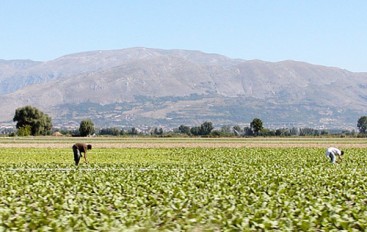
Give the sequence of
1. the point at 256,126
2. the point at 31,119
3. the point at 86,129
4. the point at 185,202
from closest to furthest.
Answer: the point at 185,202, the point at 31,119, the point at 86,129, the point at 256,126

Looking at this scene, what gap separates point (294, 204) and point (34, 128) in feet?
481

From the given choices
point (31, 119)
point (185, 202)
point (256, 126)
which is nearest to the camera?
point (185, 202)

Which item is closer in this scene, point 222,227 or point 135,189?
point 222,227

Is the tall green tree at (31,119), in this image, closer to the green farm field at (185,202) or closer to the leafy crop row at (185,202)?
the leafy crop row at (185,202)

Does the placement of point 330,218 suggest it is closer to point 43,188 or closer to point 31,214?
point 31,214

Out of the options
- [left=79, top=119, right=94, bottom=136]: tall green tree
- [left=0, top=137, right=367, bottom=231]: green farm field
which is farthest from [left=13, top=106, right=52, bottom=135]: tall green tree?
[left=0, top=137, right=367, bottom=231]: green farm field

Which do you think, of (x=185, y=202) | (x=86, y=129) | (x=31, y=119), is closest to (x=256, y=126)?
(x=86, y=129)

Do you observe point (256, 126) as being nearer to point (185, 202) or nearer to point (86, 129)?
point (86, 129)

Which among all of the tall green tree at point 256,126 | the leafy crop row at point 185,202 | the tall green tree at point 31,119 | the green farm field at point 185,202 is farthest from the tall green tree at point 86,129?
the green farm field at point 185,202

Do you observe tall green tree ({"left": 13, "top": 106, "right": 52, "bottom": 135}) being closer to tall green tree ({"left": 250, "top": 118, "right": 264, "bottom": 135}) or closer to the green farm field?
tall green tree ({"left": 250, "top": 118, "right": 264, "bottom": 135})

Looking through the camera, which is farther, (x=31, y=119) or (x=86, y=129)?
(x=86, y=129)

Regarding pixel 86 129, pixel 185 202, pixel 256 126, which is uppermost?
pixel 256 126

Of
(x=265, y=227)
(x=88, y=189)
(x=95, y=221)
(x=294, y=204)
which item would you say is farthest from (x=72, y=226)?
(x=88, y=189)

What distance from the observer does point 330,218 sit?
1625cm
